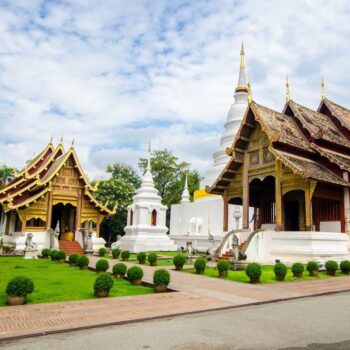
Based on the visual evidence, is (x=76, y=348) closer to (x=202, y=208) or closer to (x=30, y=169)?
(x=30, y=169)

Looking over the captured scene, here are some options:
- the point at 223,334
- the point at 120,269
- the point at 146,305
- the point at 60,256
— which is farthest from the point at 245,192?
the point at 223,334

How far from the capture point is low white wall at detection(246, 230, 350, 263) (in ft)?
49.5

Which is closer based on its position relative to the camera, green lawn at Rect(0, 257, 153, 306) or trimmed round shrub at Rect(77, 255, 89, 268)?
green lawn at Rect(0, 257, 153, 306)

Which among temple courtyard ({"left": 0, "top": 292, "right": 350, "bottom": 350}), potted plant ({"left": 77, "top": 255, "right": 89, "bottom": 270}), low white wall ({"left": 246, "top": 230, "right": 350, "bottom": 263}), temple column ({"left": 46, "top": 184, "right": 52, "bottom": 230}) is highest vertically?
temple column ({"left": 46, "top": 184, "right": 52, "bottom": 230})

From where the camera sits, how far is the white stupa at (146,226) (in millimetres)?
26375

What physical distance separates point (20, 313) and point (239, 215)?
20951 millimetres

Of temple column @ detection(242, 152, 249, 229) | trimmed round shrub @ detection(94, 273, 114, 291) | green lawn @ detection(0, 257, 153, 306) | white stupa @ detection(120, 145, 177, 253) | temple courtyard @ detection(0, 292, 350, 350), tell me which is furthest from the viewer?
white stupa @ detection(120, 145, 177, 253)

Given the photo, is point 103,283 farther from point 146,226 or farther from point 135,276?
point 146,226

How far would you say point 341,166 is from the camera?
641 inches

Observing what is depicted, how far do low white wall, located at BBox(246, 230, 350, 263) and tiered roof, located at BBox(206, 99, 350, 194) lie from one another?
A: 2.39m

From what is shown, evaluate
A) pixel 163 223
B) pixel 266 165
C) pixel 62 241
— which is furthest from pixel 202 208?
pixel 266 165

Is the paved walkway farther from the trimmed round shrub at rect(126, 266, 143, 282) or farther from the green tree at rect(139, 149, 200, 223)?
the green tree at rect(139, 149, 200, 223)

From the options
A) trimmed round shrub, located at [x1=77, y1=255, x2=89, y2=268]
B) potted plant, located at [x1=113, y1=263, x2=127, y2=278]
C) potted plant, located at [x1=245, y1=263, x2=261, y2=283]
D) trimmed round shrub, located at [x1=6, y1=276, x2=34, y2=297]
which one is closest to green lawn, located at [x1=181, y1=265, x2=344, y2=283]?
potted plant, located at [x1=245, y1=263, x2=261, y2=283]

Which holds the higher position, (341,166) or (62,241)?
(341,166)
